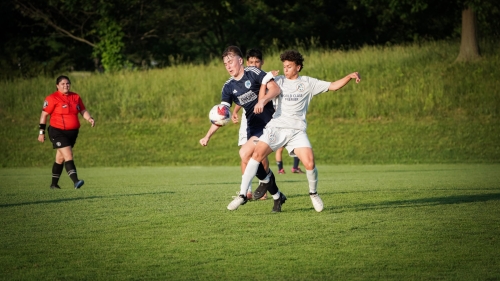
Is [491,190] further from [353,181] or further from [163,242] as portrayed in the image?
[163,242]

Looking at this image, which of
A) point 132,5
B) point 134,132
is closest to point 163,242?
point 134,132

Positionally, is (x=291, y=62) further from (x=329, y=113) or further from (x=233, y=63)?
(x=329, y=113)

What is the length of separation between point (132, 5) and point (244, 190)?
3633 centimetres

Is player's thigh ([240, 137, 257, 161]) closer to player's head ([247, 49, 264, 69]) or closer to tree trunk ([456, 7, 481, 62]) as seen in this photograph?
player's head ([247, 49, 264, 69])

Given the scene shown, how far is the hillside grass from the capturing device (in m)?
24.6

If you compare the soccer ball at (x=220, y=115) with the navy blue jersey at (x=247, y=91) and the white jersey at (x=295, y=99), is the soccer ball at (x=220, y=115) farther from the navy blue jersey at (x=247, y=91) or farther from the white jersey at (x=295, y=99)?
the white jersey at (x=295, y=99)

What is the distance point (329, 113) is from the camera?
27.6 meters

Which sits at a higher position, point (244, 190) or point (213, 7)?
point (213, 7)

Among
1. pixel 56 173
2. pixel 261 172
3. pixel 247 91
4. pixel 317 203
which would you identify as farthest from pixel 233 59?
pixel 56 173

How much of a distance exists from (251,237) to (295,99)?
7.68 ft

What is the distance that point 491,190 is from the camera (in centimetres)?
1173

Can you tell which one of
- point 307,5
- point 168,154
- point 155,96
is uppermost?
point 307,5

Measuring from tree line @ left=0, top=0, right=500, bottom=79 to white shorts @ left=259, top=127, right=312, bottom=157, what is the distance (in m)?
34.9

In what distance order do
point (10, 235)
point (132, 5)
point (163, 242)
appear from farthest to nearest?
point (132, 5), point (10, 235), point (163, 242)
